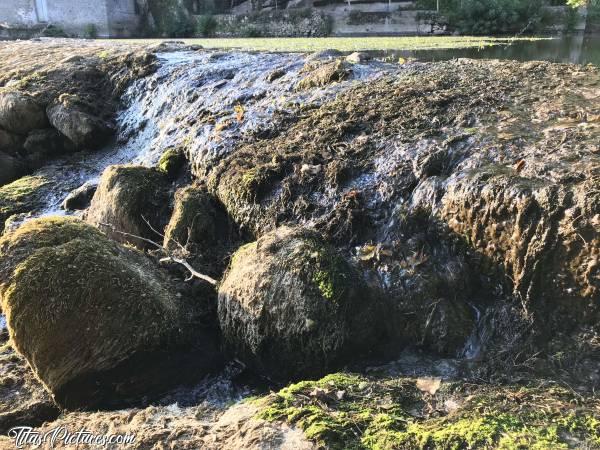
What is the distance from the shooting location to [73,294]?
3721 mm

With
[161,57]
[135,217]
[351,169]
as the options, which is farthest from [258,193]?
[161,57]

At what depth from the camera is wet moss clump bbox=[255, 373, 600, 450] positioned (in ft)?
8.51

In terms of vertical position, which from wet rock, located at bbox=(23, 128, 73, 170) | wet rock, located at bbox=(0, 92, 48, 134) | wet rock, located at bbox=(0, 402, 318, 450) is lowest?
wet rock, located at bbox=(0, 402, 318, 450)

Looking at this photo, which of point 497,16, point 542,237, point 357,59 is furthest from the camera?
point 497,16

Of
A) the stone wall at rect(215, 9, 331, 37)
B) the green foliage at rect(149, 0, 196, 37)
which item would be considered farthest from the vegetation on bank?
the green foliage at rect(149, 0, 196, 37)

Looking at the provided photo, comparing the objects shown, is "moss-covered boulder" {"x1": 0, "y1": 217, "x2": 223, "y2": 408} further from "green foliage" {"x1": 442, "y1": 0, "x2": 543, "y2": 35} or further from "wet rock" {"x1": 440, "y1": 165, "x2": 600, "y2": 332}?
"green foliage" {"x1": 442, "y1": 0, "x2": 543, "y2": 35}

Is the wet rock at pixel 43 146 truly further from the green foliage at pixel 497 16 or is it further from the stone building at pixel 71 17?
the stone building at pixel 71 17

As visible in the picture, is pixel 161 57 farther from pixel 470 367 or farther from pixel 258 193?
pixel 470 367

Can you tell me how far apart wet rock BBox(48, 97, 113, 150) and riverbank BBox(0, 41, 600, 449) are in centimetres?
356

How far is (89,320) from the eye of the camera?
3.74 metres

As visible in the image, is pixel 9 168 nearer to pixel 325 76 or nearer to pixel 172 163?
pixel 172 163

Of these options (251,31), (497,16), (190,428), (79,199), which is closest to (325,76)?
(79,199)

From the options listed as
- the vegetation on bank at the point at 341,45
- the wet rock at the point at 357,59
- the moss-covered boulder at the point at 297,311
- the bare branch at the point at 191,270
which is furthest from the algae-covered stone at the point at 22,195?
the vegetation on bank at the point at 341,45

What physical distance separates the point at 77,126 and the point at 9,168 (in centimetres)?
124
